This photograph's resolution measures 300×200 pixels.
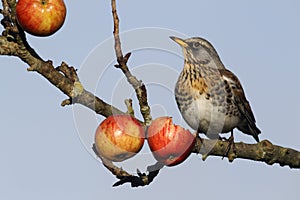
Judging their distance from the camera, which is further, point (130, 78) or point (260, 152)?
point (260, 152)

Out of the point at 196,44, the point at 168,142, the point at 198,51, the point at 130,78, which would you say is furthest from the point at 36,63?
the point at 198,51

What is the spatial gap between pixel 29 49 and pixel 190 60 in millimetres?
3586

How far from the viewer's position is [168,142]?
495 centimetres

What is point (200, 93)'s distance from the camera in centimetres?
767

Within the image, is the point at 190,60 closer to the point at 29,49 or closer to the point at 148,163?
the point at 148,163

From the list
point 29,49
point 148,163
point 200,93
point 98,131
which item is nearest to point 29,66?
point 29,49

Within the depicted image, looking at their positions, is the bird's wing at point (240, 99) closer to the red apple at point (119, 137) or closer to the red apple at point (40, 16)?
the red apple at point (119, 137)

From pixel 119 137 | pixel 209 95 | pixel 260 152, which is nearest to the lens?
pixel 119 137

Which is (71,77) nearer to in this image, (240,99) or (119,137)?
(119,137)

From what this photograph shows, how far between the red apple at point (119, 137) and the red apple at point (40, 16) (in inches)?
34.0

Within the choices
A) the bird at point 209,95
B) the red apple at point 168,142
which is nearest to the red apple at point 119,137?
the red apple at point 168,142

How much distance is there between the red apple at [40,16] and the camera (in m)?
4.73

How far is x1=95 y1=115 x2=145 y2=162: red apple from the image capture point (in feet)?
15.7

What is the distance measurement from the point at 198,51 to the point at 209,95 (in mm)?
853
